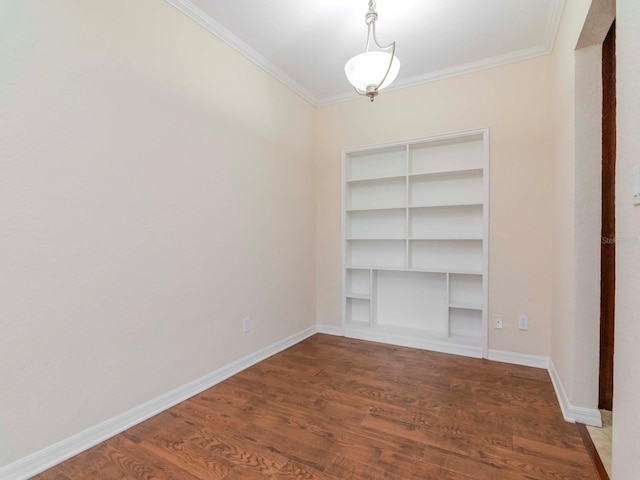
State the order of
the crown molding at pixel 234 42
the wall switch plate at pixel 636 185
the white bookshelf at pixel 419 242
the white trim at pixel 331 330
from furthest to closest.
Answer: the white trim at pixel 331 330, the white bookshelf at pixel 419 242, the crown molding at pixel 234 42, the wall switch plate at pixel 636 185

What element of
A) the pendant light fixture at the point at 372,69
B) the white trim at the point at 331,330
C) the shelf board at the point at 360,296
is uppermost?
the pendant light fixture at the point at 372,69

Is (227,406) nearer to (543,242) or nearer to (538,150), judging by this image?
(543,242)

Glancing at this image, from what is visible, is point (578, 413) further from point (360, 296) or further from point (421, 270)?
point (360, 296)

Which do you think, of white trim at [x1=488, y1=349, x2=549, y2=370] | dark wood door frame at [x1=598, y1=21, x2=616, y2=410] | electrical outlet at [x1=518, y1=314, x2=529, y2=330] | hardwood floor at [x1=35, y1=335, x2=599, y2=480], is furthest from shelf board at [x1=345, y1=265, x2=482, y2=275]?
dark wood door frame at [x1=598, y1=21, x2=616, y2=410]

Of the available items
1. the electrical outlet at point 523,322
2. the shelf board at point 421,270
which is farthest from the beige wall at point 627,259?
the shelf board at point 421,270

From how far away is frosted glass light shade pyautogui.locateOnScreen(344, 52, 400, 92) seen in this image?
1.76 metres

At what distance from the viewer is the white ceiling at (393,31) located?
2195 mm

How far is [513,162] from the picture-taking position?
2781 millimetres

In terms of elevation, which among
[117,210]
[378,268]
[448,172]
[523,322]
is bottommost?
[523,322]

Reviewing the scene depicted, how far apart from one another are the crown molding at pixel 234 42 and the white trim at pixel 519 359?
10.9 ft

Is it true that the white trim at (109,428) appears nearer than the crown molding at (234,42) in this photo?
Yes

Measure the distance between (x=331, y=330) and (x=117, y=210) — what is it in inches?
103

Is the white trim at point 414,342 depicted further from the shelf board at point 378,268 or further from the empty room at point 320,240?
the shelf board at point 378,268

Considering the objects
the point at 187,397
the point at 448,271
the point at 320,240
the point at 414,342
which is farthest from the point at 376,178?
the point at 187,397
